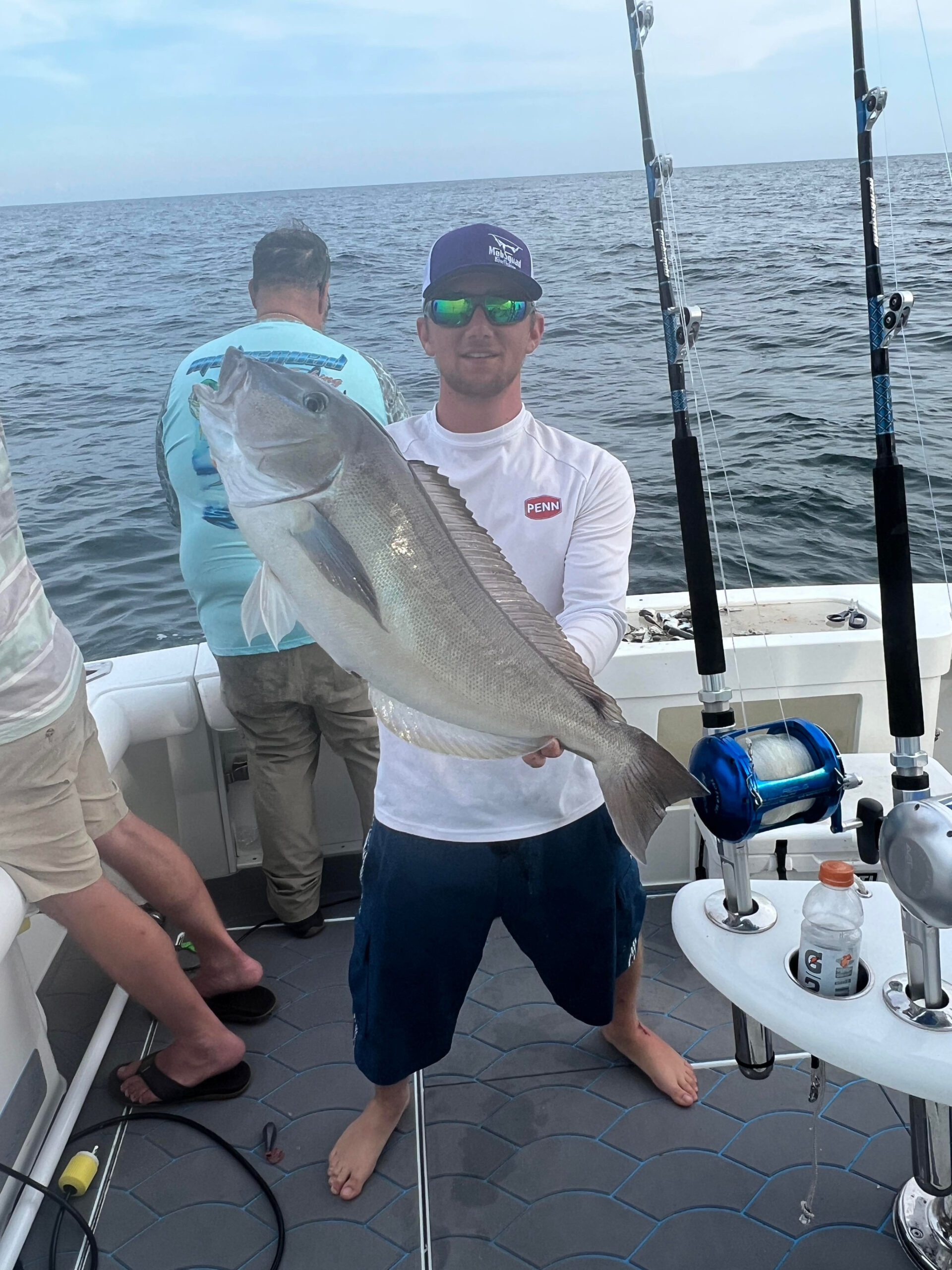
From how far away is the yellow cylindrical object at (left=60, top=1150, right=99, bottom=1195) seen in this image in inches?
91.9

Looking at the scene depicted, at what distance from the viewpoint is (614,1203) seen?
7.42 ft

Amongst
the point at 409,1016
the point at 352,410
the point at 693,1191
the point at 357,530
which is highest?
the point at 352,410

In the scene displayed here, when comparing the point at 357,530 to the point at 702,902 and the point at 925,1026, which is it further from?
the point at 925,1026

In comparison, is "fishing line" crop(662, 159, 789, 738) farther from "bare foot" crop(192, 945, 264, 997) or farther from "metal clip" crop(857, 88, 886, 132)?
"bare foot" crop(192, 945, 264, 997)

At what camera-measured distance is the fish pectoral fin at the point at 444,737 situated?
1.64 metres

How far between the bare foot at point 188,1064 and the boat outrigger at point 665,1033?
0.29ft

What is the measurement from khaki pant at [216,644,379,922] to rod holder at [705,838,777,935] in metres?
1.60

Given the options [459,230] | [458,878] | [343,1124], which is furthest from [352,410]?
[343,1124]

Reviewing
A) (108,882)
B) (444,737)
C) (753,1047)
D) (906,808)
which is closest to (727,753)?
(906,808)

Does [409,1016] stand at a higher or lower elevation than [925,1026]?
lower

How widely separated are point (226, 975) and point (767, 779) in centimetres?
191

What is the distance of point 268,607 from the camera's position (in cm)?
153

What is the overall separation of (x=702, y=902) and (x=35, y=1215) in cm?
170

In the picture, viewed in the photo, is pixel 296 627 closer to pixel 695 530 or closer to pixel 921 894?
pixel 695 530
